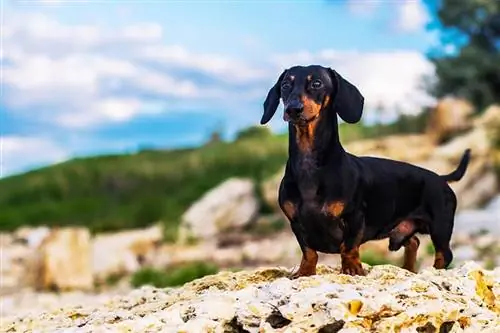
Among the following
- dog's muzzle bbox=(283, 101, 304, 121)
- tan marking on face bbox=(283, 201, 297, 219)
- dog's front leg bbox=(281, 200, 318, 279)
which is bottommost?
dog's front leg bbox=(281, 200, 318, 279)

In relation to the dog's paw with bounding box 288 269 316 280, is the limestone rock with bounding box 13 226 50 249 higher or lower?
lower

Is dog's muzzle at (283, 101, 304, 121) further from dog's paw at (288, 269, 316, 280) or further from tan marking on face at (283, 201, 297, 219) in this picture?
dog's paw at (288, 269, 316, 280)

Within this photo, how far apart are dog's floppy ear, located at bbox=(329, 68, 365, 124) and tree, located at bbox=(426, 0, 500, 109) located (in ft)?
82.4

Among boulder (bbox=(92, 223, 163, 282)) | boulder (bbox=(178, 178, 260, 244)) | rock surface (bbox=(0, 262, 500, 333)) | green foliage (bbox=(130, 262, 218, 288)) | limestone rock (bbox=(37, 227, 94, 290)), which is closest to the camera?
rock surface (bbox=(0, 262, 500, 333))

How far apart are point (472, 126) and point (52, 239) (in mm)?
13090

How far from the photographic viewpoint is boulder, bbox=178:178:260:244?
66.0 ft

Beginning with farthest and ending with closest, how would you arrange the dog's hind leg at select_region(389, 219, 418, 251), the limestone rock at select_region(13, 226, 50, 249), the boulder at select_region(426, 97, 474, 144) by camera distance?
1. the boulder at select_region(426, 97, 474, 144)
2. the limestone rock at select_region(13, 226, 50, 249)
3. the dog's hind leg at select_region(389, 219, 418, 251)

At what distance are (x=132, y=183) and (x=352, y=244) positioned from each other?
22068 mm

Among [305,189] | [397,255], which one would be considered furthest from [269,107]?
[397,255]

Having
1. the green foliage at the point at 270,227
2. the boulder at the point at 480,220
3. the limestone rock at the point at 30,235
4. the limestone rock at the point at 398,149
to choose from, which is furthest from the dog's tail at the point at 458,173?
the limestone rock at the point at 30,235

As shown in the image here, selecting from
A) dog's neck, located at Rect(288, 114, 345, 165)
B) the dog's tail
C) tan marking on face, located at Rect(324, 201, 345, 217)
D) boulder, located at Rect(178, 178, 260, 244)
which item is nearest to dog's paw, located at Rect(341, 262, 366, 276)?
tan marking on face, located at Rect(324, 201, 345, 217)

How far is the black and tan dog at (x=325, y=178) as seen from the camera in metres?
4.34

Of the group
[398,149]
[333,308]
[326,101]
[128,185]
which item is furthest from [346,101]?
[128,185]

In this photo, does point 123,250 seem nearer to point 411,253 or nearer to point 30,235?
point 30,235
